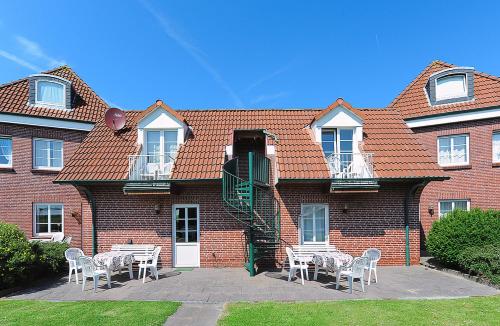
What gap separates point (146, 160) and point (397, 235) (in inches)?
405

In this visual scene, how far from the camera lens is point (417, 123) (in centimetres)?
1636

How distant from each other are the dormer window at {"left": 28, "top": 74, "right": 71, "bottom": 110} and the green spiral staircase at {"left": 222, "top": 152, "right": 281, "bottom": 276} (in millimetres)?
10749

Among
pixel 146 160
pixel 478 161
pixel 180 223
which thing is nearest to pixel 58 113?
pixel 146 160

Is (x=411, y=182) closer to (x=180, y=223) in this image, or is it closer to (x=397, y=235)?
(x=397, y=235)

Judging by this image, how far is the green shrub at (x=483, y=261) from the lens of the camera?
979 centimetres

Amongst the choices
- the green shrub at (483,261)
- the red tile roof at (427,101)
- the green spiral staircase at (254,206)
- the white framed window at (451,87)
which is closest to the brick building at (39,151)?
the green spiral staircase at (254,206)

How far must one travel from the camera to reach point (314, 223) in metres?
12.6

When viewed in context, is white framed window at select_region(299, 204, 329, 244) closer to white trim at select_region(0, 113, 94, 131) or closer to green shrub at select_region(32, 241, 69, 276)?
green shrub at select_region(32, 241, 69, 276)

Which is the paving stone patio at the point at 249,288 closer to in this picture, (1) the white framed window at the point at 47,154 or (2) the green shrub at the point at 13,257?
(2) the green shrub at the point at 13,257

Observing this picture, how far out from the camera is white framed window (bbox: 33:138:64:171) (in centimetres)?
1588

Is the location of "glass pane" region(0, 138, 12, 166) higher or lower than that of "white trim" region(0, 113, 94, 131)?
lower

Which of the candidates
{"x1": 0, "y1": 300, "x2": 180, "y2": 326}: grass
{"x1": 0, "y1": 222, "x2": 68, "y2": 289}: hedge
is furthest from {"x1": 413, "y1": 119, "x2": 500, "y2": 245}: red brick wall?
{"x1": 0, "y1": 222, "x2": 68, "y2": 289}: hedge

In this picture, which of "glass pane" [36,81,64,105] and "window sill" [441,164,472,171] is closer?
"window sill" [441,164,472,171]

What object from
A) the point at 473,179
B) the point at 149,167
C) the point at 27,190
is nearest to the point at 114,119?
the point at 149,167
